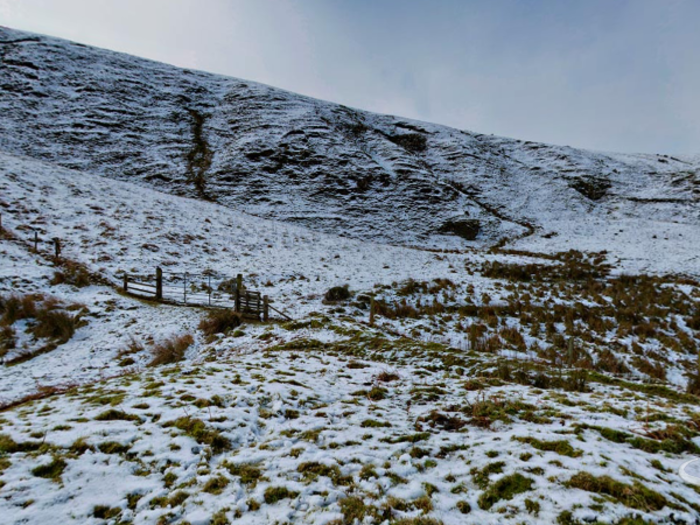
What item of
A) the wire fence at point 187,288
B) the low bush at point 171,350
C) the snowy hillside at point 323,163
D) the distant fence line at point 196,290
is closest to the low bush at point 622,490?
the low bush at point 171,350

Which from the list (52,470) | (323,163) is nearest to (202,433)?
(52,470)

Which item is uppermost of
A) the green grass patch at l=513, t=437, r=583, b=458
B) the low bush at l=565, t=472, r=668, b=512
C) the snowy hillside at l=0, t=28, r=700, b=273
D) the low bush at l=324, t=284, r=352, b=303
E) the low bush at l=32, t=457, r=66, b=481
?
the snowy hillside at l=0, t=28, r=700, b=273

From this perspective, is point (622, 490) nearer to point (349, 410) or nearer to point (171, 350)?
point (349, 410)

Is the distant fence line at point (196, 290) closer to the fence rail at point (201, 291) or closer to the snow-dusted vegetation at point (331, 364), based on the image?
the fence rail at point (201, 291)

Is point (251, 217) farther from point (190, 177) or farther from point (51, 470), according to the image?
point (51, 470)

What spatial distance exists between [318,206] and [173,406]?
3784cm

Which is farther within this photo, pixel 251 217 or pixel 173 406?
pixel 251 217

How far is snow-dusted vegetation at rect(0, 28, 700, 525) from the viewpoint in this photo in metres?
3.44

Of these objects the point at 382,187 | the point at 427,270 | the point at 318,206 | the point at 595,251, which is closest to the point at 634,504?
the point at 427,270

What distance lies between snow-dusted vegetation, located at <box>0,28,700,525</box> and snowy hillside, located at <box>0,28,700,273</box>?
100 cm

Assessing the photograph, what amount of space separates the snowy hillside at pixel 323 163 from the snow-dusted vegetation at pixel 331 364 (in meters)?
1.00

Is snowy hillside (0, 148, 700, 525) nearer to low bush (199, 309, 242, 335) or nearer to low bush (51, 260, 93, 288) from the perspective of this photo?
low bush (51, 260, 93, 288)

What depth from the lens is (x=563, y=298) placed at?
55.0 ft

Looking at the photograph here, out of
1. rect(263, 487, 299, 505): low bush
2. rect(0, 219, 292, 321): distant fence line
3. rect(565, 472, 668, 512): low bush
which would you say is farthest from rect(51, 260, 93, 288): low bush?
rect(565, 472, 668, 512): low bush
